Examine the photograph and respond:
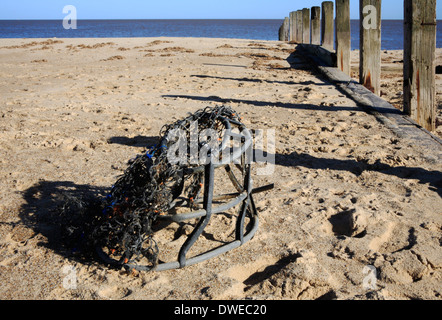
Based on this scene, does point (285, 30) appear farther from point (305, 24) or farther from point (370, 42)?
point (370, 42)

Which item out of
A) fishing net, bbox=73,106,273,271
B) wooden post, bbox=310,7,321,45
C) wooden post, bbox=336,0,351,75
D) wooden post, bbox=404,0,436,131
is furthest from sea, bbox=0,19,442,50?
fishing net, bbox=73,106,273,271

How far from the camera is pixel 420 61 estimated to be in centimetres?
530

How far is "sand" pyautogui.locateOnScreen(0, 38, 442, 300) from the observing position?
96.5 inches

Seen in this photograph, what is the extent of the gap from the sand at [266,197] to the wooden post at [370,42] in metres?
0.60

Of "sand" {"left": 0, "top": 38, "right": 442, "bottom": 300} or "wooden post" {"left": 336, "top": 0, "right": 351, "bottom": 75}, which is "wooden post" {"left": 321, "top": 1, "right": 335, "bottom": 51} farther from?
"sand" {"left": 0, "top": 38, "right": 442, "bottom": 300}

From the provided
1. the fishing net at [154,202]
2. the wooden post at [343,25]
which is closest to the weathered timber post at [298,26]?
the wooden post at [343,25]

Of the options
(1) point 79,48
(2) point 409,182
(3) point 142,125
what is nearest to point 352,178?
(2) point 409,182

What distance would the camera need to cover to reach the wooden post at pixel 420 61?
203 inches

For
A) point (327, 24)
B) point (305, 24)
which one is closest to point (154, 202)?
point (327, 24)

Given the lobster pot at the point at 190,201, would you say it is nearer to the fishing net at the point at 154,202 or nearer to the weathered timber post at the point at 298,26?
the fishing net at the point at 154,202

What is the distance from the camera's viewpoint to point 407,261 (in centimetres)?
257

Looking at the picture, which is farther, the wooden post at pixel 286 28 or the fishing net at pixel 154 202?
the wooden post at pixel 286 28

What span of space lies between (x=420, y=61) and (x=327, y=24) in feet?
21.1
